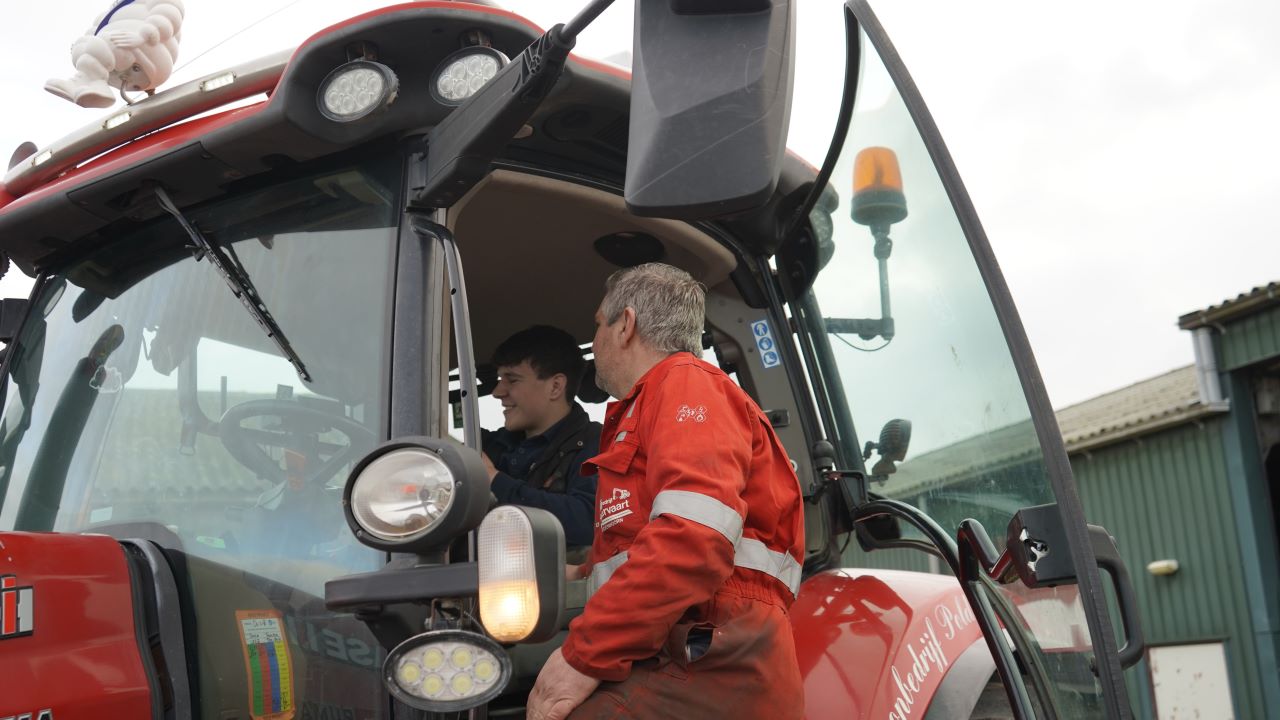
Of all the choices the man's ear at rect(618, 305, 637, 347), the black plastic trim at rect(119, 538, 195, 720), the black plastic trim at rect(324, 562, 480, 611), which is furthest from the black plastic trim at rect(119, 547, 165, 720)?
the man's ear at rect(618, 305, 637, 347)

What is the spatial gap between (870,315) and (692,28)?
3.86ft

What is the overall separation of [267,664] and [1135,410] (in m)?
15.6

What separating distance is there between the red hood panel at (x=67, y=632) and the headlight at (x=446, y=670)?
1.58ft

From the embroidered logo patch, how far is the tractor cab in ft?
1.23

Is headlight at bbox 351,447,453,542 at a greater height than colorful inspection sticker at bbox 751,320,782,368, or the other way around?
colorful inspection sticker at bbox 751,320,782,368

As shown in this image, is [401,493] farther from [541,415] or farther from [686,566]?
[541,415]

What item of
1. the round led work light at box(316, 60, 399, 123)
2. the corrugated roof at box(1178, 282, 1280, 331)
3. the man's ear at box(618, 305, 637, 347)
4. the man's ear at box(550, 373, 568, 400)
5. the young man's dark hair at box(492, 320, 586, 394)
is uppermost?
the corrugated roof at box(1178, 282, 1280, 331)

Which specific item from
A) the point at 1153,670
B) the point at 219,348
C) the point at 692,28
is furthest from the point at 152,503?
the point at 1153,670

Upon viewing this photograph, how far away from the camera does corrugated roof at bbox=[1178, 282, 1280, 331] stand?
37.9ft

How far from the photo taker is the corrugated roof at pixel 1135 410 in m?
13.4

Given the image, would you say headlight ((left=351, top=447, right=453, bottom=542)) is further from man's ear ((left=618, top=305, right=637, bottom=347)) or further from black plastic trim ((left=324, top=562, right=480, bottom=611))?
man's ear ((left=618, top=305, right=637, bottom=347))

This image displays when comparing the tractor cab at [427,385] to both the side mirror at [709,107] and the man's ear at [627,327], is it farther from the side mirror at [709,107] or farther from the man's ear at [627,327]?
the man's ear at [627,327]

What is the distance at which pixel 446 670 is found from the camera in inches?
66.7

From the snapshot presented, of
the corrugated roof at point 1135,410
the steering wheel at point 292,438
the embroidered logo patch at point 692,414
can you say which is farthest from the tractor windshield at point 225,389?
the corrugated roof at point 1135,410
